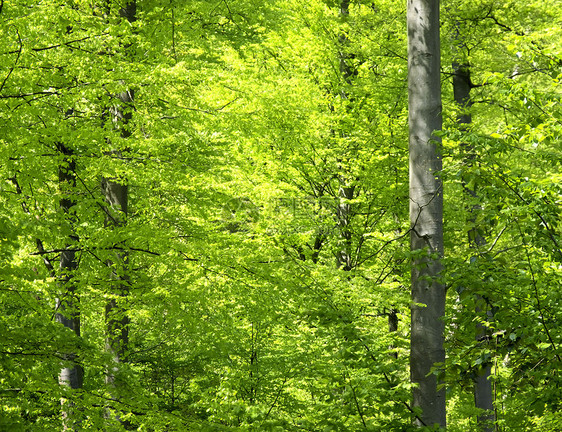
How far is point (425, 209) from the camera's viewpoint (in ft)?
15.0

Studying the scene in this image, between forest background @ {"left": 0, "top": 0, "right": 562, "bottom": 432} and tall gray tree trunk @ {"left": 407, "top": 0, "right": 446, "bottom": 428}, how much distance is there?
0.23m

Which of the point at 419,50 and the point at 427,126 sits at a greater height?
the point at 419,50

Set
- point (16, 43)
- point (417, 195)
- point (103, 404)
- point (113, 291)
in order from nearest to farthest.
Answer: point (417, 195)
point (16, 43)
point (103, 404)
point (113, 291)

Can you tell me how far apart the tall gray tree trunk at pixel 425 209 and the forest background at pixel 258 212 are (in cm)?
23

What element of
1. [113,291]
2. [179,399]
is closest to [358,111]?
[113,291]

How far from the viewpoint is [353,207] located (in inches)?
452

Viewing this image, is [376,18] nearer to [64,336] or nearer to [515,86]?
[515,86]

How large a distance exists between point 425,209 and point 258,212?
215cm

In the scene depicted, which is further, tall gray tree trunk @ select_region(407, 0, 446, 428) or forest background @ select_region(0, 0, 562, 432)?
tall gray tree trunk @ select_region(407, 0, 446, 428)

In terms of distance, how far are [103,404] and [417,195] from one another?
3870mm

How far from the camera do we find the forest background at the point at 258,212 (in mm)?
4141

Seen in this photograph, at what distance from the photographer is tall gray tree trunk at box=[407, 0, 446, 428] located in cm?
439

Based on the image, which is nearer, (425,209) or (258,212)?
(425,209)

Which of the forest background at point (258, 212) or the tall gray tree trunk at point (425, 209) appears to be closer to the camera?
the forest background at point (258, 212)
